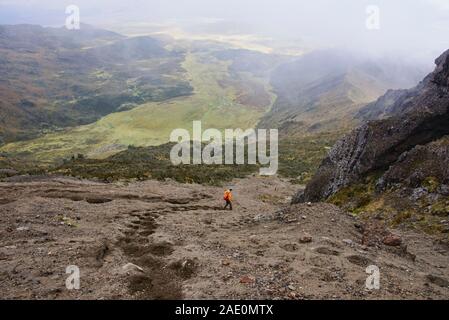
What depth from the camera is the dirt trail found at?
49.2 feet

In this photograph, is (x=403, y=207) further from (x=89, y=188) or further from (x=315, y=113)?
(x=315, y=113)

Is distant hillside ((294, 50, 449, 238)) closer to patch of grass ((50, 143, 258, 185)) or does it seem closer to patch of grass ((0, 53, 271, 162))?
patch of grass ((50, 143, 258, 185))

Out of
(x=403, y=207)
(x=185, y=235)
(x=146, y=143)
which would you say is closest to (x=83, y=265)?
(x=185, y=235)

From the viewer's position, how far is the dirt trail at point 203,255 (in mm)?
15000

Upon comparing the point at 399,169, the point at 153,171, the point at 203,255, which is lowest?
the point at 153,171

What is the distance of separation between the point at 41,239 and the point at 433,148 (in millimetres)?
22421

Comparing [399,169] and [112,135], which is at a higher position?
[399,169]

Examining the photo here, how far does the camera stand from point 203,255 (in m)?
18.5

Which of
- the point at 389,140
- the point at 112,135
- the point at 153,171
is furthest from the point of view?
the point at 112,135

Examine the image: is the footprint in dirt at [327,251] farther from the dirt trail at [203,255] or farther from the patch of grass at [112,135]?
the patch of grass at [112,135]

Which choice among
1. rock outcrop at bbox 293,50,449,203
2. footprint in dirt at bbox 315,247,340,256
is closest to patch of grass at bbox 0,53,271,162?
rock outcrop at bbox 293,50,449,203

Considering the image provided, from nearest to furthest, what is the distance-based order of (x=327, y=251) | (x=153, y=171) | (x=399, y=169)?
(x=327, y=251), (x=399, y=169), (x=153, y=171)

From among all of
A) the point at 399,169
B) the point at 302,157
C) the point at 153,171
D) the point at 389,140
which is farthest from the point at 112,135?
the point at 399,169

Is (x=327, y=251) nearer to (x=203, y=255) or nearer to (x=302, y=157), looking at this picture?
(x=203, y=255)
